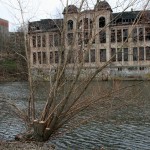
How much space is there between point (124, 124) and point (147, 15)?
6.94 m

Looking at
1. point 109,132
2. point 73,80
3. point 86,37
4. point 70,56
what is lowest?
point 109,132

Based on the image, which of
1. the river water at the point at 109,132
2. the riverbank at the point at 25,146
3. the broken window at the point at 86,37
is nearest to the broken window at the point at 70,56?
the broken window at the point at 86,37

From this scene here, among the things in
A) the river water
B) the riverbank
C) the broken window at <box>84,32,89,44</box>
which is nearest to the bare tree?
the broken window at <box>84,32,89,44</box>

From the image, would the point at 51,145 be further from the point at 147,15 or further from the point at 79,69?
the point at 147,15

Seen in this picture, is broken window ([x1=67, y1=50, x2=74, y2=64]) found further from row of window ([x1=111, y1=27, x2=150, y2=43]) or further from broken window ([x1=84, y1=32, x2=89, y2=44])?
row of window ([x1=111, y1=27, x2=150, y2=43])

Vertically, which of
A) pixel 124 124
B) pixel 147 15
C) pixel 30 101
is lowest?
pixel 124 124

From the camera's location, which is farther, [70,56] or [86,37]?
[86,37]

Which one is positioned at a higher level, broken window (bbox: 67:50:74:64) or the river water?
broken window (bbox: 67:50:74:64)

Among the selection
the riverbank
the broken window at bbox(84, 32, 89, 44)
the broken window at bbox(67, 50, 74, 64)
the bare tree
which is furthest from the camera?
the broken window at bbox(84, 32, 89, 44)

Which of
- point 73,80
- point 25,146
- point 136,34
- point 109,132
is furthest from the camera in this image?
point 109,132

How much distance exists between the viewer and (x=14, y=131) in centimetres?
1861

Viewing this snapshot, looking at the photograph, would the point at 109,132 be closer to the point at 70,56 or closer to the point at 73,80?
the point at 73,80

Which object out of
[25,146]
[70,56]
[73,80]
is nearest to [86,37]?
[70,56]

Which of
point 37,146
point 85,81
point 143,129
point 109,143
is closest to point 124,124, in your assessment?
point 143,129
